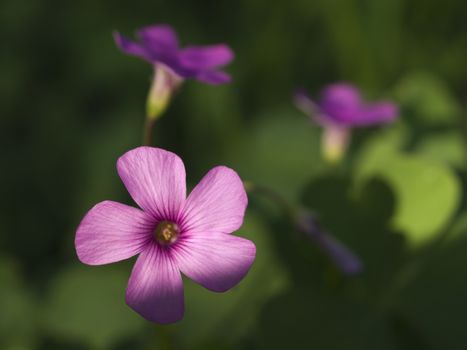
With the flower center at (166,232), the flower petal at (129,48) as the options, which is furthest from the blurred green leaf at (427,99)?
the flower center at (166,232)

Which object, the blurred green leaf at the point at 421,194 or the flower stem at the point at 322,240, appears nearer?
the flower stem at the point at 322,240

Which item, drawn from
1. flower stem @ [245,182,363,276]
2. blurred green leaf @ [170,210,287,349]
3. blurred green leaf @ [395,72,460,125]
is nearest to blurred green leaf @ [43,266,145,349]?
blurred green leaf @ [170,210,287,349]

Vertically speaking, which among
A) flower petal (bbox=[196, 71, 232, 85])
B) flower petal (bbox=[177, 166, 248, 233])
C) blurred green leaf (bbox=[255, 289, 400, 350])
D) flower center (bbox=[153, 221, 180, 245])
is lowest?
blurred green leaf (bbox=[255, 289, 400, 350])

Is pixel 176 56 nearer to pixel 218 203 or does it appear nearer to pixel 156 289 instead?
pixel 218 203

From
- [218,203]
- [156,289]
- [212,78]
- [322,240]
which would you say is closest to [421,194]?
[322,240]

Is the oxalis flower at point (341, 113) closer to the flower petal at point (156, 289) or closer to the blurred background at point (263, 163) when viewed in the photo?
the blurred background at point (263, 163)

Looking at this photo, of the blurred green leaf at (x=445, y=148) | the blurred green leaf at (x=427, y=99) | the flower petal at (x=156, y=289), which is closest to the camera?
the flower petal at (x=156, y=289)

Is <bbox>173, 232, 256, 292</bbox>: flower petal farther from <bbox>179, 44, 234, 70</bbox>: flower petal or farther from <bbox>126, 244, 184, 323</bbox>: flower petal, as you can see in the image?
<bbox>179, 44, 234, 70</bbox>: flower petal

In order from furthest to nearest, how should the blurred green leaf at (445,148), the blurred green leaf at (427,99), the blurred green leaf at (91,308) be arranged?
the blurred green leaf at (427,99), the blurred green leaf at (445,148), the blurred green leaf at (91,308)
